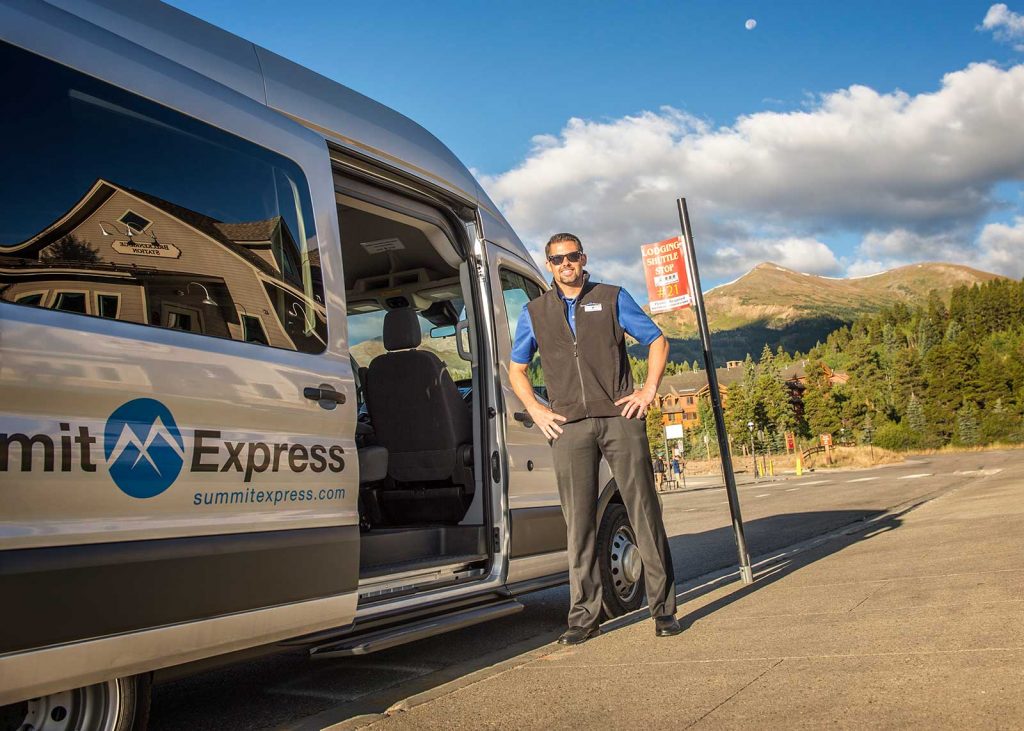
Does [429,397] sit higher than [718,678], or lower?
higher

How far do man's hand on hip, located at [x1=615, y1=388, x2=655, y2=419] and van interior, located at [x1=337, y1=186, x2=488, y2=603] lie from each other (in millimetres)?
1056

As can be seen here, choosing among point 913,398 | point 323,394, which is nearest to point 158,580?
point 323,394

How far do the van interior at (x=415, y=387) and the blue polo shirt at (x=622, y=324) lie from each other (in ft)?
1.71

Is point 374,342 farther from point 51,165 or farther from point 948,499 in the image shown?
point 948,499

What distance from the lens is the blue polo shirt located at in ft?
14.6

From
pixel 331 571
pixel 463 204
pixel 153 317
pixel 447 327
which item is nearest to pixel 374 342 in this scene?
pixel 447 327

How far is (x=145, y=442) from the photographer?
2.78m

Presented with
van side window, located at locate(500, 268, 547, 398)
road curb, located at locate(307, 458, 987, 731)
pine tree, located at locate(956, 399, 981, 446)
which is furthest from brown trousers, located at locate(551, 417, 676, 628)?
pine tree, located at locate(956, 399, 981, 446)

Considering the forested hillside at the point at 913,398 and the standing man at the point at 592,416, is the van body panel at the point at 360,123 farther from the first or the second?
the forested hillside at the point at 913,398

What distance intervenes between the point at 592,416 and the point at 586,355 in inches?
12.0

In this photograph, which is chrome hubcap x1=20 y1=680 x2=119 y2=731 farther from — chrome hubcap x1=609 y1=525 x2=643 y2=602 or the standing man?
chrome hubcap x1=609 y1=525 x2=643 y2=602

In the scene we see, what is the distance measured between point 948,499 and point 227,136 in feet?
38.1

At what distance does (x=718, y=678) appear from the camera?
130 inches

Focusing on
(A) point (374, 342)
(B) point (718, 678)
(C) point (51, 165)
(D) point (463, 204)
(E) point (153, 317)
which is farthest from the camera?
(A) point (374, 342)
